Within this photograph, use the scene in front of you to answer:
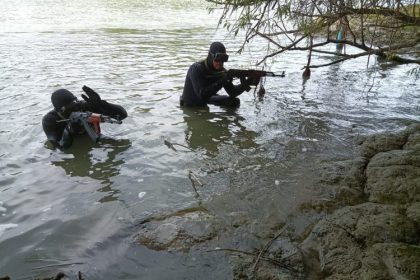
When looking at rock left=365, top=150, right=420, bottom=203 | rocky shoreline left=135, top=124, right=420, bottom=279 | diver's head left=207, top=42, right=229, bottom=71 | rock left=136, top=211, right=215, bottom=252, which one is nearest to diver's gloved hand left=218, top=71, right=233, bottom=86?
diver's head left=207, top=42, right=229, bottom=71

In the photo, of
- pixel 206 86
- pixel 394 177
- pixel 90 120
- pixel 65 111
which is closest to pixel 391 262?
pixel 394 177

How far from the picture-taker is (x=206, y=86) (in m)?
7.44

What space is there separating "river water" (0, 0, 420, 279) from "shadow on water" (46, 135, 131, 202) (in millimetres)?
27

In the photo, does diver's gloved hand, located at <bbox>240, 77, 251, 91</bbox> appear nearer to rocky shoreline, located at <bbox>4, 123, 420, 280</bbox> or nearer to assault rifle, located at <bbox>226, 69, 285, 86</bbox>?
assault rifle, located at <bbox>226, 69, 285, 86</bbox>

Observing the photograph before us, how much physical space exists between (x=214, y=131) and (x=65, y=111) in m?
2.52

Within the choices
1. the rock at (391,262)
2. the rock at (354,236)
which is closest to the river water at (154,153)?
the rock at (354,236)

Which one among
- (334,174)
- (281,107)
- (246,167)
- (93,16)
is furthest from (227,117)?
(93,16)

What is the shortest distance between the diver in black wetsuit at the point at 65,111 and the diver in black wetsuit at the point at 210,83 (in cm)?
189

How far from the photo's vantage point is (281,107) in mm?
7738

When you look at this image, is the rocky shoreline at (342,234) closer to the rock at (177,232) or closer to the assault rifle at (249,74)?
the rock at (177,232)

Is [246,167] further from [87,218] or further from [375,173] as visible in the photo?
[87,218]

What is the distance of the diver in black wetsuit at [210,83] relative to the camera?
714 centimetres

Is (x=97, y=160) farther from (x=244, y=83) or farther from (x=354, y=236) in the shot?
(x=354, y=236)

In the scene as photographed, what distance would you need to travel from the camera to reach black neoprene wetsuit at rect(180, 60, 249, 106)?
7195 mm
